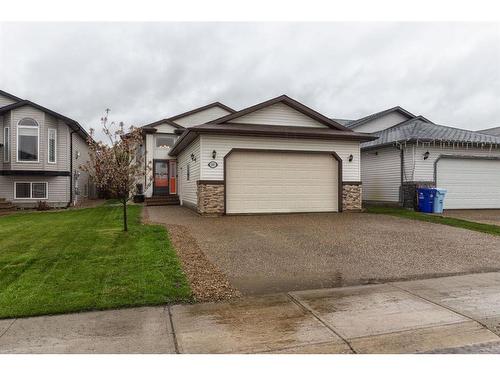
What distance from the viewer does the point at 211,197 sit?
13367mm

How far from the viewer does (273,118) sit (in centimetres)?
1448

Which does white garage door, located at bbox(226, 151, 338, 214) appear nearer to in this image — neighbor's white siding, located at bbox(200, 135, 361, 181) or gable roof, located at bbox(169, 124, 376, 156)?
neighbor's white siding, located at bbox(200, 135, 361, 181)

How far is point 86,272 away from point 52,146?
51.6 ft

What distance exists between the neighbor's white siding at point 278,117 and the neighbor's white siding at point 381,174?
5.10 meters

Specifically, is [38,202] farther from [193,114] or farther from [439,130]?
[439,130]

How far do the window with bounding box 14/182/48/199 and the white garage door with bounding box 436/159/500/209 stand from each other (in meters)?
19.9

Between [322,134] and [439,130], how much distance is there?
330 inches

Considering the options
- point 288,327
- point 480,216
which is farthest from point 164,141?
point 288,327

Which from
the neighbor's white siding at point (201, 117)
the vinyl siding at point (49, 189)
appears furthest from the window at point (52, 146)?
the neighbor's white siding at point (201, 117)

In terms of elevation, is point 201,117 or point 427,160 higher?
point 201,117

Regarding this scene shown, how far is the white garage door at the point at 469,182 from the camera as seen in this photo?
17.0m

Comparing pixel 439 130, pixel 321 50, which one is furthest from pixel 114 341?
pixel 439 130

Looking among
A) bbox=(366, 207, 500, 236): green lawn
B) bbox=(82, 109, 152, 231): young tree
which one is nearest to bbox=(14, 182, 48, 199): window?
bbox=(82, 109, 152, 231): young tree

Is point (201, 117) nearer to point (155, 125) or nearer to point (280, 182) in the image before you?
point (155, 125)
